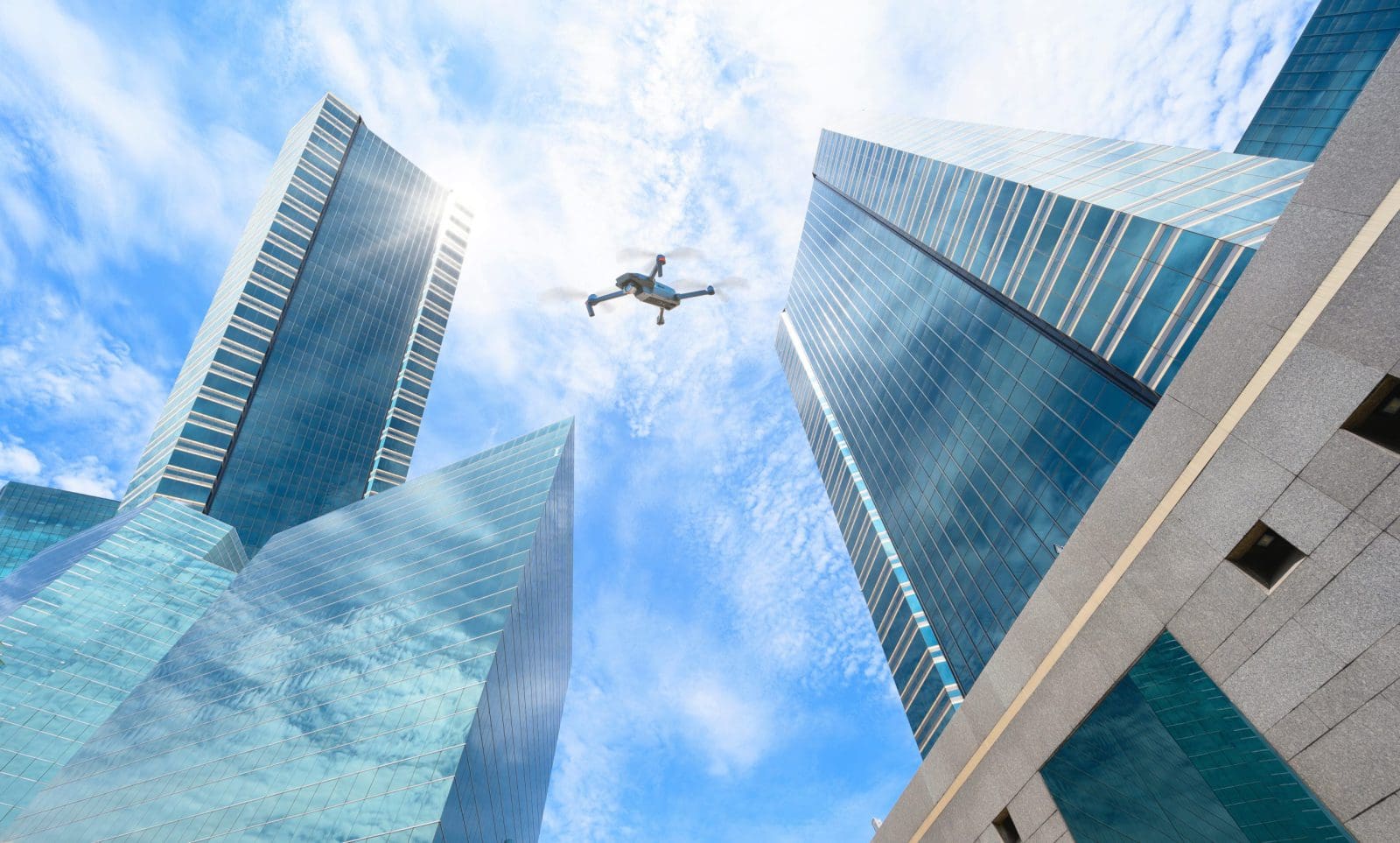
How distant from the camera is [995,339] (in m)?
59.0

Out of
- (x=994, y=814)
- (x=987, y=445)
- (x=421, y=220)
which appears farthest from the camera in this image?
(x=421, y=220)

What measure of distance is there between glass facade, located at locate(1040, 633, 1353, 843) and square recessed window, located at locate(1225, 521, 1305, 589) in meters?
2.19

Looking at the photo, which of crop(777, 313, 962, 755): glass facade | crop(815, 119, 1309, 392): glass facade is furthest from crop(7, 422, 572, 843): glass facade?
crop(815, 119, 1309, 392): glass facade

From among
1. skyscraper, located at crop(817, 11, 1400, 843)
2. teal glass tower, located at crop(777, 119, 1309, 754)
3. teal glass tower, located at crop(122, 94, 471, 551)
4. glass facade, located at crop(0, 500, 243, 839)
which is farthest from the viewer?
teal glass tower, located at crop(122, 94, 471, 551)

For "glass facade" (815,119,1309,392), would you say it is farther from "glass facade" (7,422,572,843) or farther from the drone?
"glass facade" (7,422,572,843)

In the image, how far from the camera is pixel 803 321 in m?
137

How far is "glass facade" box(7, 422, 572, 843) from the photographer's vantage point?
1272 inches

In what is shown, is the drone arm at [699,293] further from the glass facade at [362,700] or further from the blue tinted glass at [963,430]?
the blue tinted glass at [963,430]

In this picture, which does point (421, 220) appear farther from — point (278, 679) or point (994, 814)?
point (994, 814)

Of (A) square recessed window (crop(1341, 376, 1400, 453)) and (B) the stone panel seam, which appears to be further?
(B) the stone panel seam

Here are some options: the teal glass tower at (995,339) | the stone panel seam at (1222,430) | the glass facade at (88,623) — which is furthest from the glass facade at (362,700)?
the teal glass tower at (995,339)

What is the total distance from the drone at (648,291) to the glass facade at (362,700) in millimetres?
20224

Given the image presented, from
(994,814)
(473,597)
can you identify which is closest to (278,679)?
(473,597)

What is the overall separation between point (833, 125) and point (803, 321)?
40.0 metres
